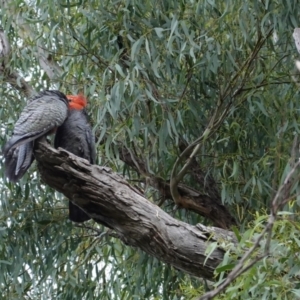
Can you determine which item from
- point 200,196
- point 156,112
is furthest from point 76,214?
point 200,196

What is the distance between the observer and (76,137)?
3844 millimetres

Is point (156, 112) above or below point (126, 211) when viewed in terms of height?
above

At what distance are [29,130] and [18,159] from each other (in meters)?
0.12

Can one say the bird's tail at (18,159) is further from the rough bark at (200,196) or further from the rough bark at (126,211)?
the rough bark at (200,196)

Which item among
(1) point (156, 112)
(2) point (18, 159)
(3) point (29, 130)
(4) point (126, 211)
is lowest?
(4) point (126, 211)

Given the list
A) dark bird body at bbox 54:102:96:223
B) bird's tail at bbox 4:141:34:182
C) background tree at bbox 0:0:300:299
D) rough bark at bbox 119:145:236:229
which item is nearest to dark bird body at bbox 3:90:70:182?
bird's tail at bbox 4:141:34:182

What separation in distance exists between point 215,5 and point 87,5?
654 mm

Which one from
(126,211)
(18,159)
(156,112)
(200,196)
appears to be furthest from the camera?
(200,196)

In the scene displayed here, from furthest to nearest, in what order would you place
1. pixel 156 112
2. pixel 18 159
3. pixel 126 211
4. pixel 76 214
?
pixel 156 112, pixel 76 214, pixel 18 159, pixel 126 211

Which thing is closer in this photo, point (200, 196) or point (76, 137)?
point (76, 137)

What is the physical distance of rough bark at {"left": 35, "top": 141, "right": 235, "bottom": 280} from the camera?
3129 millimetres

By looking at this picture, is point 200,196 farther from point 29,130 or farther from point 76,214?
point 29,130

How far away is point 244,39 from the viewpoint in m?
4.03

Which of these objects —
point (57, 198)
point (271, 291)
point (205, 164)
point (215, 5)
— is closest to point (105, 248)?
point (57, 198)
